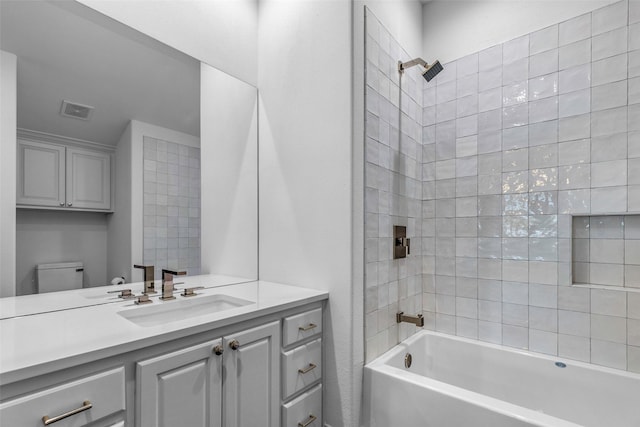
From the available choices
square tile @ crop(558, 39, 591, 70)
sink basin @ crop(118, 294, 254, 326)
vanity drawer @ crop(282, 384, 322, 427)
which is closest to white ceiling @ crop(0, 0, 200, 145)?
sink basin @ crop(118, 294, 254, 326)

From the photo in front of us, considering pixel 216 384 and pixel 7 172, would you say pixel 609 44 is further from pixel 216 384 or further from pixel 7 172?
pixel 7 172

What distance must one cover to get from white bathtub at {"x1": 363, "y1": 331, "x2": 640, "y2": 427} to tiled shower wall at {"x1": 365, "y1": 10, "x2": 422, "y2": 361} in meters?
0.19

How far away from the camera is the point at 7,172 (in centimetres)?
119

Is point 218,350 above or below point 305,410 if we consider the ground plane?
above

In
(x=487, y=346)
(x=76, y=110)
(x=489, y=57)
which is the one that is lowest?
(x=487, y=346)

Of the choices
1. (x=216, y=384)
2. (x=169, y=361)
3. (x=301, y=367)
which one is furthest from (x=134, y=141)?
(x=301, y=367)

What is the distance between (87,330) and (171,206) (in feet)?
2.49

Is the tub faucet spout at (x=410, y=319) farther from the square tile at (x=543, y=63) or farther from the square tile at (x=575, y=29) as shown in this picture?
the square tile at (x=575, y=29)

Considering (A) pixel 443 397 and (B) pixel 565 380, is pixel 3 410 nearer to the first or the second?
(A) pixel 443 397

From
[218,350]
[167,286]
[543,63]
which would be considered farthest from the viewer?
[543,63]

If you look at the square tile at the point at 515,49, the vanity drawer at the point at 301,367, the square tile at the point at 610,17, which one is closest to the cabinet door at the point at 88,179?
the vanity drawer at the point at 301,367

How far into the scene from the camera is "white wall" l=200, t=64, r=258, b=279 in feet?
6.10

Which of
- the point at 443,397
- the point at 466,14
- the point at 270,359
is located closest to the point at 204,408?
the point at 270,359

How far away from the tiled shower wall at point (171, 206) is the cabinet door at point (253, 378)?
25.1 inches
